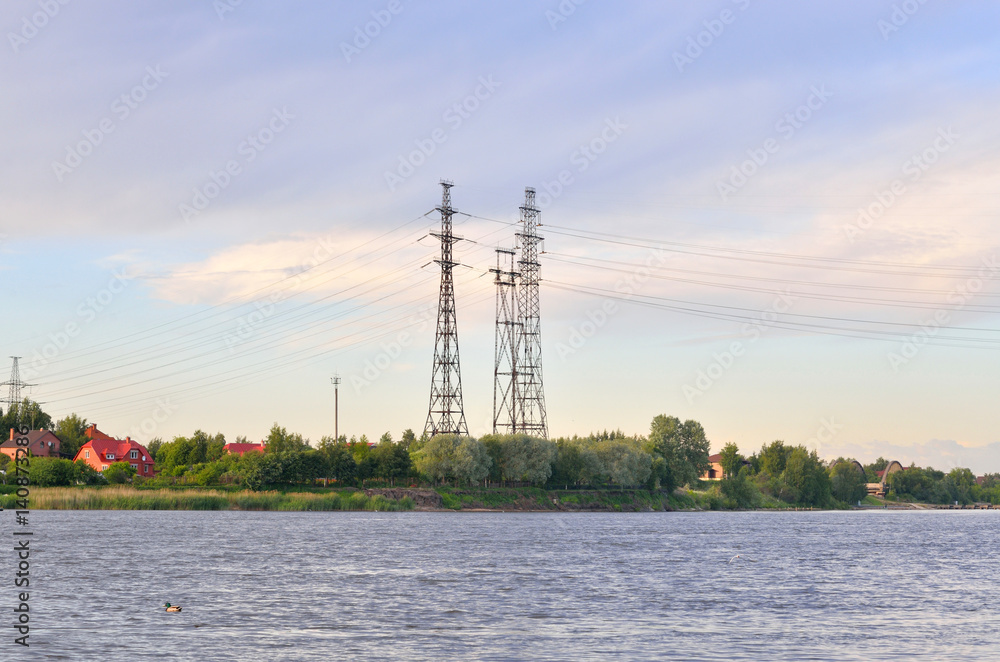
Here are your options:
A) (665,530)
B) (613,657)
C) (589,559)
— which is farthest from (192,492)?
(613,657)

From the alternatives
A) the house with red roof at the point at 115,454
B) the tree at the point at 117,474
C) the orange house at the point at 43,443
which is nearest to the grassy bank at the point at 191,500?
the tree at the point at 117,474

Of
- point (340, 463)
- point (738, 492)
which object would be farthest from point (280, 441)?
point (738, 492)

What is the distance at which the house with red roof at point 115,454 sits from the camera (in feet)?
573

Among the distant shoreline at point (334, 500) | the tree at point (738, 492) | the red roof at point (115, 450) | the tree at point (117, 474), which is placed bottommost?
the tree at point (738, 492)

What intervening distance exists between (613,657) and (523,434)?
4453 inches

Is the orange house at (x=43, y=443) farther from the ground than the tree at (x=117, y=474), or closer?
farther from the ground

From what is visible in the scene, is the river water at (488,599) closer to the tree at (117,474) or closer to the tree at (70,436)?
the tree at (117,474)

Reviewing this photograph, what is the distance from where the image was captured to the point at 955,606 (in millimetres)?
40375

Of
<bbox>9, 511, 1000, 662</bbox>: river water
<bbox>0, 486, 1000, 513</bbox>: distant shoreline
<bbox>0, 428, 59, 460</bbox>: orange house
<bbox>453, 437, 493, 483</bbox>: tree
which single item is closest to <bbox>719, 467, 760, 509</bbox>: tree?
<bbox>0, 486, 1000, 513</bbox>: distant shoreline

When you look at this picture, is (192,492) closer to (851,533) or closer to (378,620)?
(851,533)

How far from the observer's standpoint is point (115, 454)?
177 meters

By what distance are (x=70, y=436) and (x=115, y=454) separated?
23234mm

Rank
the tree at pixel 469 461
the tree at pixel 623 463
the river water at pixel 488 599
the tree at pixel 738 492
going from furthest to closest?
the tree at pixel 738 492 < the tree at pixel 623 463 < the tree at pixel 469 461 < the river water at pixel 488 599

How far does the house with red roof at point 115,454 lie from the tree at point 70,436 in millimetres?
3408
